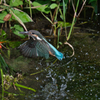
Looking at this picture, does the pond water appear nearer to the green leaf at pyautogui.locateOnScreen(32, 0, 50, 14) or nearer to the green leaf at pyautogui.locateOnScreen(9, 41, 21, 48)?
the green leaf at pyautogui.locateOnScreen(9, 41, 21, 48)

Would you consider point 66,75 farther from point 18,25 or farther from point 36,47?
point 18,25

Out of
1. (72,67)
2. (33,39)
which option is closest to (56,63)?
(72,67)

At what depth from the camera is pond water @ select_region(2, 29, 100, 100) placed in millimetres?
2270

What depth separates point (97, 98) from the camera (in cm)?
220

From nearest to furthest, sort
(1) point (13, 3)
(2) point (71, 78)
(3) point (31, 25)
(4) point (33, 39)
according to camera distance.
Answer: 1. (4) point (33, 39)
2. (2) point (71, 78)
3. (1) point (13, 3)
4. (3) point (31, 25)

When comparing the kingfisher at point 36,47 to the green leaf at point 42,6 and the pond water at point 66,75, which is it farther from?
the green leaf at point 42,6

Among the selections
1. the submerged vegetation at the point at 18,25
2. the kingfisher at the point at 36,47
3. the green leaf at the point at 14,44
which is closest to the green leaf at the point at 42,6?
the submerged vegetation at the point at 18,25

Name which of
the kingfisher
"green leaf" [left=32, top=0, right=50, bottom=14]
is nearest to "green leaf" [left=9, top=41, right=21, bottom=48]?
"green leaf" [left=32, top=0, right=50, bottom=14]

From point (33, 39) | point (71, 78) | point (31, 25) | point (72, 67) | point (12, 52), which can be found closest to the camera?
point (33, 39)

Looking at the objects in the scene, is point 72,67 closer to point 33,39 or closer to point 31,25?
point 33,39

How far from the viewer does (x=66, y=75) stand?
2572mm

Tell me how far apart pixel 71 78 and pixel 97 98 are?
45cm

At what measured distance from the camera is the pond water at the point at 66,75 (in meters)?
2.27

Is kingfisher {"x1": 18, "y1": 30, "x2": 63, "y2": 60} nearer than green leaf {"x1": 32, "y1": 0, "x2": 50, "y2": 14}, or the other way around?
kingfisher {"x1": 18, "y1": 30, "x2": 63, "y2": 60}
